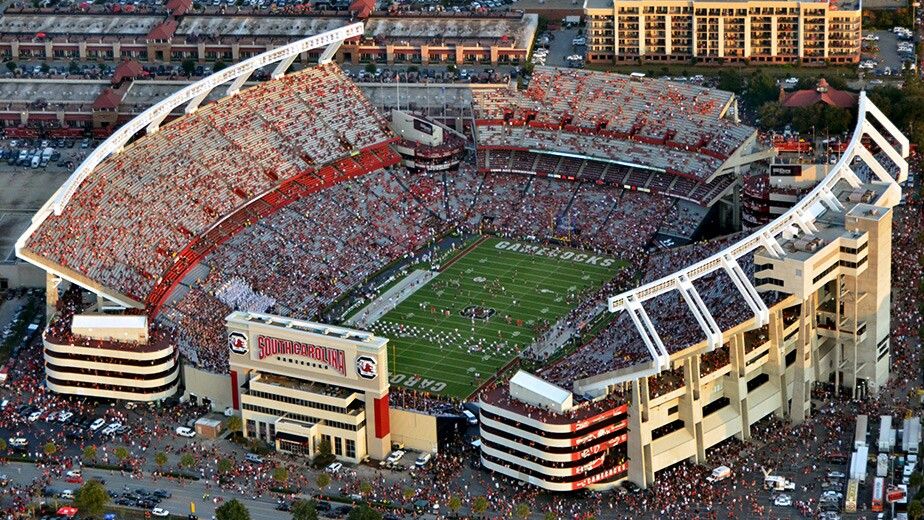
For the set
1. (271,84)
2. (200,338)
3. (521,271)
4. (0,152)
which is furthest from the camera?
(0,152)

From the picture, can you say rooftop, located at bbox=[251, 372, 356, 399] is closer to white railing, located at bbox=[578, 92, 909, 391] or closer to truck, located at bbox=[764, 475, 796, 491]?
white railing, located at bbox=[578, 92, 909, 391]

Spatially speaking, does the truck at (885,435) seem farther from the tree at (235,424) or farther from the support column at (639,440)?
the tree at (235,424)

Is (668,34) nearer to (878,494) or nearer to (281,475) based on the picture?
(878,494)

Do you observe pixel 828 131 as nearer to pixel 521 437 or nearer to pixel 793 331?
pixel 793 331

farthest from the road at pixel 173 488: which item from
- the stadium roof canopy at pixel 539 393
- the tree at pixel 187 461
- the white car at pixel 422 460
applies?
the stadium roof canopy at pixel 539 393

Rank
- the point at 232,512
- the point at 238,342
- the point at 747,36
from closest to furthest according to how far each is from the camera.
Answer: the point at 232,512
the point at 238,342
the point at 747,36

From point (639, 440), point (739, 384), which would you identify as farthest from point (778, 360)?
point (639, 440)

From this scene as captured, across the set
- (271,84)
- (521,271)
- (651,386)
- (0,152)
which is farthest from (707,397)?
(0,152)
